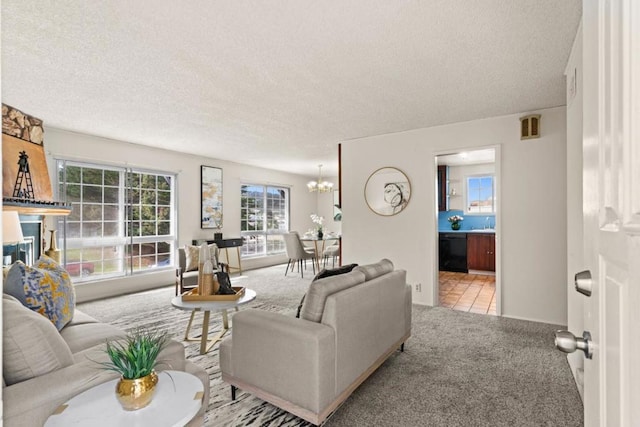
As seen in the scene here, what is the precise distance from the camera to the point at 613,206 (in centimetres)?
55

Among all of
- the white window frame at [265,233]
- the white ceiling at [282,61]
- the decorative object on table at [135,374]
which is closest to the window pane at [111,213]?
the white ceiling at [282,61]

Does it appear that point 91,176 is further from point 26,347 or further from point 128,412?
point 128,412

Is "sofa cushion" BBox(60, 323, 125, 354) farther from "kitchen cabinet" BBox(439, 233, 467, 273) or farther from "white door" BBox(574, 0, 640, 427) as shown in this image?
"kitchen cabinet" BBox(439, 233, 467, 273)

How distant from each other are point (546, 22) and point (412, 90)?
122cm

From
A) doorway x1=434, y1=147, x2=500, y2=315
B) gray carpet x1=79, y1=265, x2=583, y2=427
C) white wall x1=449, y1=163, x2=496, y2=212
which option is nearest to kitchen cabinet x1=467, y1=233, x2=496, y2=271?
doorway x1=434, y1=147, x2=500, y2=315

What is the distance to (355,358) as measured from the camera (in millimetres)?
2033

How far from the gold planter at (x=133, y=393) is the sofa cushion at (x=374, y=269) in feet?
5.14

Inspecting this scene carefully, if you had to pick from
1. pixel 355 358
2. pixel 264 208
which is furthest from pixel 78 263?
pixel 355 358

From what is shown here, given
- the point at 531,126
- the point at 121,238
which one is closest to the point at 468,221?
the point at 531,126

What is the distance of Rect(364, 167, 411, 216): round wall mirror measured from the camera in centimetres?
454

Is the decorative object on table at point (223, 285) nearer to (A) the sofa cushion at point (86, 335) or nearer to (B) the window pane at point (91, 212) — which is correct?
(A) the sofa cushion at point (86, 335)

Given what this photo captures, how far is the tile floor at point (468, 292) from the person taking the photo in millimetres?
4254

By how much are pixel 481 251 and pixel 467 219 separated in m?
0.90

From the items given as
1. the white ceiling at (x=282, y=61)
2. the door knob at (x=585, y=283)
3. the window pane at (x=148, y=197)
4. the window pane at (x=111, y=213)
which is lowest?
the door knob at (x=585, y=283)
